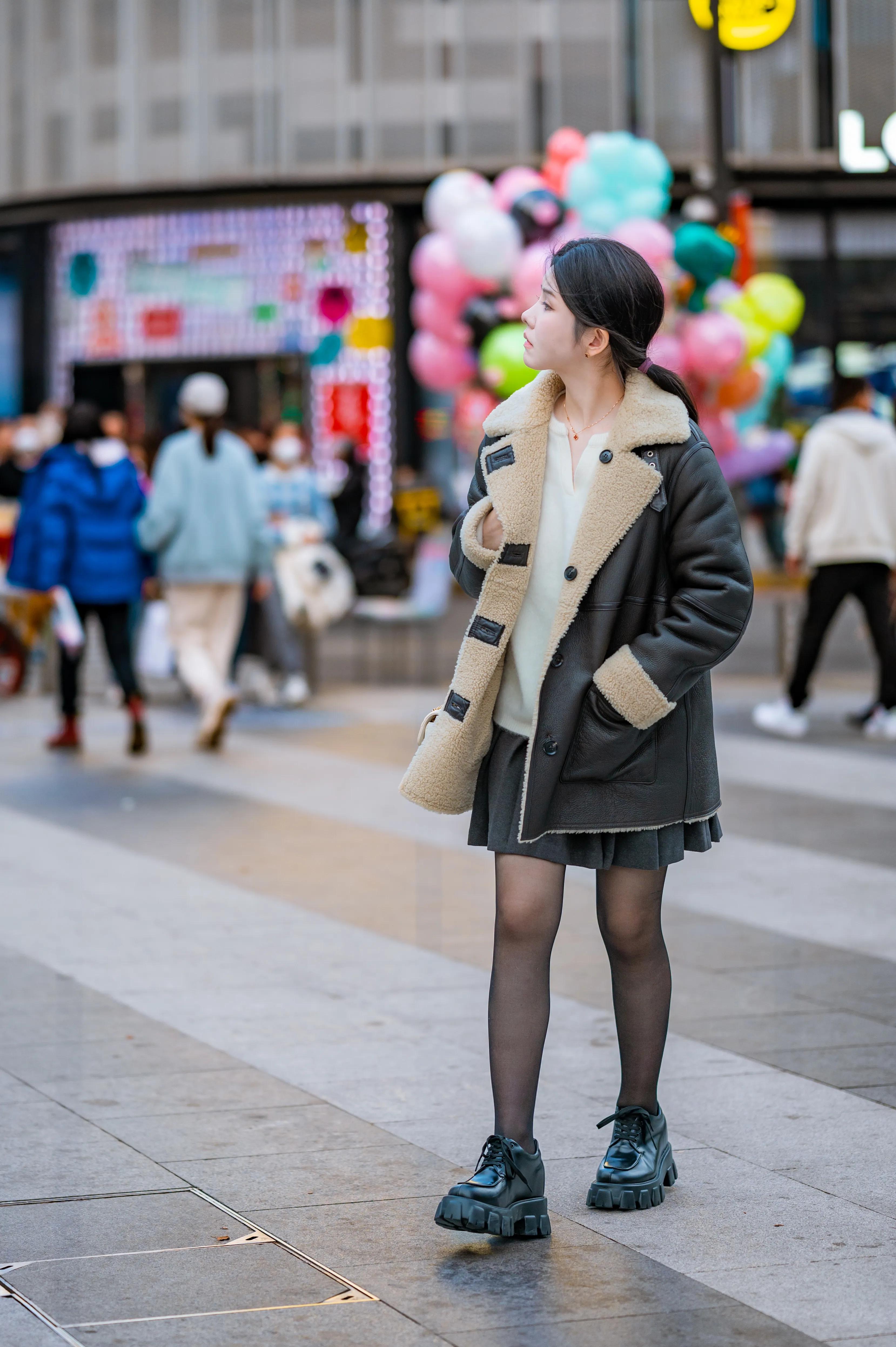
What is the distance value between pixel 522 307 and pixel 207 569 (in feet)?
15.5

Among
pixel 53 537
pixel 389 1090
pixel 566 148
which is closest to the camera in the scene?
pixel 389 1090

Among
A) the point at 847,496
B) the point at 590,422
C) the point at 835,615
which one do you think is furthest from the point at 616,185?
the point at 590,422

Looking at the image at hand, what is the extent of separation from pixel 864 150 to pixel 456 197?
156 inches

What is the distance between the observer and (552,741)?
385 cm

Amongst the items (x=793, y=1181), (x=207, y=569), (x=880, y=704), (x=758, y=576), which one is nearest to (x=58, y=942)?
(x=793, y=1181)

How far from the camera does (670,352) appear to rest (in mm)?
14297

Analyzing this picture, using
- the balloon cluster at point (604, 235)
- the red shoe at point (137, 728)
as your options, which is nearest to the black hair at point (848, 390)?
the balloon cluster at point (604, 235)

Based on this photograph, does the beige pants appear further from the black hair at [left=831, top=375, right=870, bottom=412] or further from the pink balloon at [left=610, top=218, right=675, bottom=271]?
the pink balloon at [left=610, top=218, right=675, bottom=271]

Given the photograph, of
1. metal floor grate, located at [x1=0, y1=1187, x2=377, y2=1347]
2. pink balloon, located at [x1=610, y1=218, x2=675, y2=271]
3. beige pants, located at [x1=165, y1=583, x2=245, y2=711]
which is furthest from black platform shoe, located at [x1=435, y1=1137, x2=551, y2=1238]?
pink balloon, located at [x1=610, y1=218, x2=675, y2=271]

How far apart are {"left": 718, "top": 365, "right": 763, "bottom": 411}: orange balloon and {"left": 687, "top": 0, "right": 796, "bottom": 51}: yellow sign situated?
3.10m

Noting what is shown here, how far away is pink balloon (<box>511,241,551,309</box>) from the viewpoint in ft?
47.5

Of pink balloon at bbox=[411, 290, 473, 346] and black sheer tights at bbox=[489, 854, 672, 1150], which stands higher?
pink balloon at bbox=[411, 290, 473, 346]

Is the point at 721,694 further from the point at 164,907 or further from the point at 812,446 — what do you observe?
the point at 164,907

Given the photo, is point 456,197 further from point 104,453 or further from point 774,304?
point 104,453
